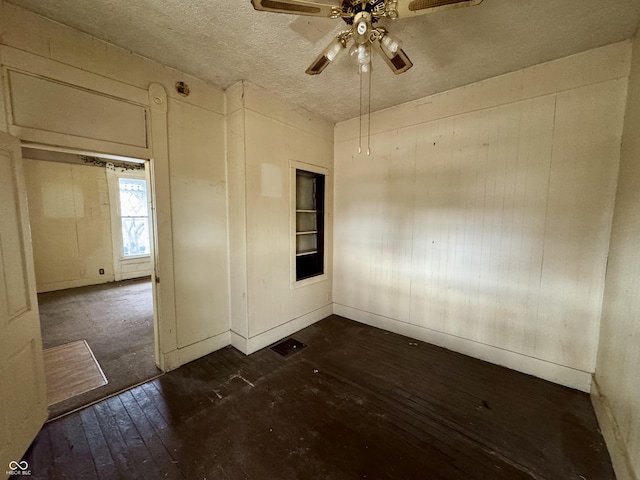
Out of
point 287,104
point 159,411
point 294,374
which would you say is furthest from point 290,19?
point 159,411

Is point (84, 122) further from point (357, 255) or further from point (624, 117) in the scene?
point (624, 117)

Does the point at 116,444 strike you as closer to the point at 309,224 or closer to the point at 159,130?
the point at 159,130

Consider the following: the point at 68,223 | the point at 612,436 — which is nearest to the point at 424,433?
the point at 612,436

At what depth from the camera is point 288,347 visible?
9.49 feet

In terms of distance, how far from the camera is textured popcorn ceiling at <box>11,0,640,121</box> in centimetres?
163

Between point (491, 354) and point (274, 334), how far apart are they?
95.2 inches

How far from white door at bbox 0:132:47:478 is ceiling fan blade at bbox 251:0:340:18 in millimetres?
1732

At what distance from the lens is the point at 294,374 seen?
7.89ft

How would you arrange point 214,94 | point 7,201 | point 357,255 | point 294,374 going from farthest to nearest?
point 357,255 < point 214,94 < point 294,374 < point 7,201

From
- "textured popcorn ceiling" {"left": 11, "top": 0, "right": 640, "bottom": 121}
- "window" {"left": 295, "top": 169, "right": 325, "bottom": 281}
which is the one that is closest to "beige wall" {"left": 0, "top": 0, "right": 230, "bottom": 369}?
"textured popcorn ceiling" {"left": 11, "top": 0, "right": 640, "bottom": 121}

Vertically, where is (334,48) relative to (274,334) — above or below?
above

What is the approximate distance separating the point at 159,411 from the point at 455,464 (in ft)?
7.08

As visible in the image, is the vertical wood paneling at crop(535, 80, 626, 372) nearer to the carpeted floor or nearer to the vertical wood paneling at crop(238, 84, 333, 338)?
the vertical wood paneling at crop(238, 84, 333, 338)

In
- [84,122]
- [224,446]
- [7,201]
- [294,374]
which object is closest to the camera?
[7,201]
